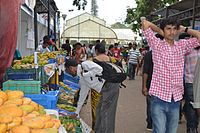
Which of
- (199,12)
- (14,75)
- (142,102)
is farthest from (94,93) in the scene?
(199,12)

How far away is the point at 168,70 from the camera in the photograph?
14.2 ft

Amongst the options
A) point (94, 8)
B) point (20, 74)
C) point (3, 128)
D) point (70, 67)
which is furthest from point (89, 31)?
point (94, 8)

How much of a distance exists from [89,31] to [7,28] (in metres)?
44.7

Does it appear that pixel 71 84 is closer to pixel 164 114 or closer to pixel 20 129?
pixel 164 114

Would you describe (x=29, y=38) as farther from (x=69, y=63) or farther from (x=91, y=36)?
(x=91, y=36)

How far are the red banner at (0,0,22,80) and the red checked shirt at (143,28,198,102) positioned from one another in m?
2.18

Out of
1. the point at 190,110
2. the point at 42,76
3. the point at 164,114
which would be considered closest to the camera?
the point at 164,114

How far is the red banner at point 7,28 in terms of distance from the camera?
8.12ft

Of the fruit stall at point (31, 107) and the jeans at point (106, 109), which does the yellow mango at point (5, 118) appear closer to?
the fruit stall at point (31, 107)

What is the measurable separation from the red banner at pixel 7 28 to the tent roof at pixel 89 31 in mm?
42363

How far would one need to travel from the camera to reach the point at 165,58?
4.36 metres

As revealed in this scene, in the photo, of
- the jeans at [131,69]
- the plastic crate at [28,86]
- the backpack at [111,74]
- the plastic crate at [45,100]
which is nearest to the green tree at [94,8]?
the jeans at [131,69]

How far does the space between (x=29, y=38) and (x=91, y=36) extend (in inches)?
1312

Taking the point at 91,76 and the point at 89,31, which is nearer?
the point at 91,76
